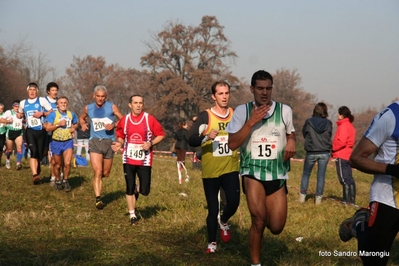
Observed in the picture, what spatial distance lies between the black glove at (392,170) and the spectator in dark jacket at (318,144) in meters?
7.65

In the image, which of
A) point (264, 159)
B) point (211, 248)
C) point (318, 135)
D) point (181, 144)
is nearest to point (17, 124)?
point (181, 144)

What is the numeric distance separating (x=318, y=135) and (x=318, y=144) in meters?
0.20

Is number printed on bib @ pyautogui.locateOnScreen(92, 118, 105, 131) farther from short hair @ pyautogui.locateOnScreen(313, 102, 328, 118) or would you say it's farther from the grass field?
short hair @ pyautogui.locateOnScreen(313, 102, 328, 118)

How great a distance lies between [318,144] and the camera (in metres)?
11.9

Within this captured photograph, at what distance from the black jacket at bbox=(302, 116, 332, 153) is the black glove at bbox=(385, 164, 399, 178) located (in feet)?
25.1

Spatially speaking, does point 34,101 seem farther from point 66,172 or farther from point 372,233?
point 372,233

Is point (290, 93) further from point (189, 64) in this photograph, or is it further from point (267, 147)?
point (267, 147)

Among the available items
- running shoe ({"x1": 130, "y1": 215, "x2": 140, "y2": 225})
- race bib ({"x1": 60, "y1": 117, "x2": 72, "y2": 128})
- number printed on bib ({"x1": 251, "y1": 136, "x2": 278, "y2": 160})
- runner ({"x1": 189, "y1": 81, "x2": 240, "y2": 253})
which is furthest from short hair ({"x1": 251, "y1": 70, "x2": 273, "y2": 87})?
race bib ({"x1": 60, "y1": 117, "x2": 72, "y2": 128})

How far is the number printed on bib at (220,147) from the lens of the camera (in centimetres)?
738

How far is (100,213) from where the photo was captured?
10.1 m

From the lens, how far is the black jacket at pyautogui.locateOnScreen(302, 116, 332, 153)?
11.9 meters

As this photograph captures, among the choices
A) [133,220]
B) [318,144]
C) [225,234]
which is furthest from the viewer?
[318,144]

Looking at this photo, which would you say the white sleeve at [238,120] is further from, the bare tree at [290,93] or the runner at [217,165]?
the bare tree at [290,93]

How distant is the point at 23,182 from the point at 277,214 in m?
9.72
